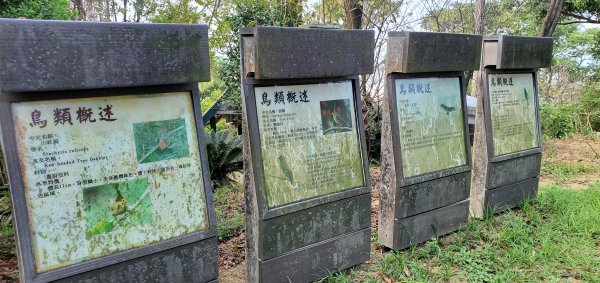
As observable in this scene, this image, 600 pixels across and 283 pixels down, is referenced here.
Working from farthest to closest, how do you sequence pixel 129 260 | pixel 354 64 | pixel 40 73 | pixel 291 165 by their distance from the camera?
pixel 354 64 < pixel 291 165 < pixel 129 260 < pixel 40 73

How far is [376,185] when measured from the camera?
5941 millimetres

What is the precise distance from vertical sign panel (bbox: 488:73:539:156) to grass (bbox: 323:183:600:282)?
2.40 ft

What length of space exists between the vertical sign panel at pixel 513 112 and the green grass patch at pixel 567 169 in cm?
185

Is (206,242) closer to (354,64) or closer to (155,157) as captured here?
(155,157)

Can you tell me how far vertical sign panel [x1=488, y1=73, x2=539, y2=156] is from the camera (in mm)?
4410

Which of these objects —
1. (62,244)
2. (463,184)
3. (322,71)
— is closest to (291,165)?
(322,71)

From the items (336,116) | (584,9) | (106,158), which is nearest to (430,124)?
(336,116)

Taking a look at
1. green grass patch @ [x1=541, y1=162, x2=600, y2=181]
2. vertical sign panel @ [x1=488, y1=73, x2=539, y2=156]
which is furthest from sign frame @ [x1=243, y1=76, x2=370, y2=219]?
green grass patch @ [x1=541, y1=162, x2=600, y2=181]

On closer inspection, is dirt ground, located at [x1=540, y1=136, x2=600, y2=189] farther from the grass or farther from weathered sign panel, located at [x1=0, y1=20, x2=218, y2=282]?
weathered sign panel, located at [x1=0, y1=20, x2=218, y2=282]

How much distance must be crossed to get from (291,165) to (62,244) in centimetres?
137

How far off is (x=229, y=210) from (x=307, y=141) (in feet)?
7.53

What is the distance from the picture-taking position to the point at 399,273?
3.23 metres

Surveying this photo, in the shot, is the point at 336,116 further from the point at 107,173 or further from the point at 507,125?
the point at 507,125

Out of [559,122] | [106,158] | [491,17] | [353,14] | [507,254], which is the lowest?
[507,254]
